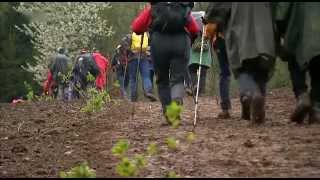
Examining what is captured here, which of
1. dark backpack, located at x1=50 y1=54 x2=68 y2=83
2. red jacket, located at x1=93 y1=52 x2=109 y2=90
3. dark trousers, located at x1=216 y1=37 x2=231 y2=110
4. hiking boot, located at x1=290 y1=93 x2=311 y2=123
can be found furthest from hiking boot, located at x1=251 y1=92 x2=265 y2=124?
dark backpack, located at x1=50 y1=54 x2=68 y2=83

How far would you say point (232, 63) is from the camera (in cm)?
648

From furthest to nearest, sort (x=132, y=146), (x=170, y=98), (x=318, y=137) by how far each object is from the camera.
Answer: (x=170, y=98) → (x=132, y=146) → (x=318, y=137)

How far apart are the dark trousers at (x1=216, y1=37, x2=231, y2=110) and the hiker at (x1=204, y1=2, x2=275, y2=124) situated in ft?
4.67

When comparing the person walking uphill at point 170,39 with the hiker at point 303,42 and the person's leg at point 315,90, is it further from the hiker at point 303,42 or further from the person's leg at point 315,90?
the person's leg at point 315,90

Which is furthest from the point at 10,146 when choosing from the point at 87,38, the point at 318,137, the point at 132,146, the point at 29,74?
the point at 29,74

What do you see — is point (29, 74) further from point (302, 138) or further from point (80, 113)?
point (302, 138)

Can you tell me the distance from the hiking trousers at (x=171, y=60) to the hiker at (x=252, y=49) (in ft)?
3.54

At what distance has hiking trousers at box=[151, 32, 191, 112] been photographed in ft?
24.9

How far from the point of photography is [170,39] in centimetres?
759

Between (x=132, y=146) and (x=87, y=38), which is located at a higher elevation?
(x=87, y=38)

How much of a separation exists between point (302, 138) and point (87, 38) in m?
29.7

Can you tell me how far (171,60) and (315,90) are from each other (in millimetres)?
1833

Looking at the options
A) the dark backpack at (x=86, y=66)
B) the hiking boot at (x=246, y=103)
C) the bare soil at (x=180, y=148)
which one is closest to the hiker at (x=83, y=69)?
the dark backpack at (x=86, y=66)

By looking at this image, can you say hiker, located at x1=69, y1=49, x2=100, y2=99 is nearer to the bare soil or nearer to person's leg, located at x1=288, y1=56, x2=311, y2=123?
the bare soil
